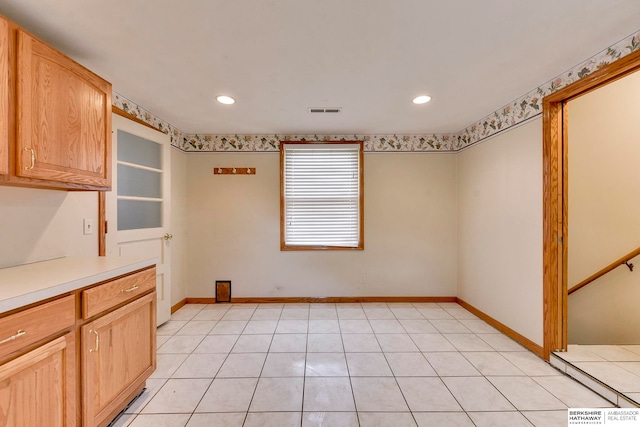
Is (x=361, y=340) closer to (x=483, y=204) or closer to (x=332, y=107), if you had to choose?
(x=483, y=204)

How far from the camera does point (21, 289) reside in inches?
41.9

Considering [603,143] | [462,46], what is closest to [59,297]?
[462,46]

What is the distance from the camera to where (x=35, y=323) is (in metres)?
1.04

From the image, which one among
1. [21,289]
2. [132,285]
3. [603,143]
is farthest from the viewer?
[603,143]

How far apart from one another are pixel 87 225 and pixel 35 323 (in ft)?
3.91

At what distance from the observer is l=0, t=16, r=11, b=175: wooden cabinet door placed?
1.16 m

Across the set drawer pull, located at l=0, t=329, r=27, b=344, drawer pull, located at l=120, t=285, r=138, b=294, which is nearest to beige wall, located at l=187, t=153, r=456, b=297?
drawer pull, located at l=120, t=285, r=138, b=294

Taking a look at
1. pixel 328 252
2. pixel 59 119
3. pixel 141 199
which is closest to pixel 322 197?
pixel 328 252

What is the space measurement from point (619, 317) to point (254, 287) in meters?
3.97

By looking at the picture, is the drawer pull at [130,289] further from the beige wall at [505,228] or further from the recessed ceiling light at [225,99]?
the beige wall at [505,228]

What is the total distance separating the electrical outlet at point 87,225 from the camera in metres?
1.95

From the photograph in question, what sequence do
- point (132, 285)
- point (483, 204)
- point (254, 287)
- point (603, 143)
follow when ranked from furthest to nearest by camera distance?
point (254, 287), point (483, 204), point (603, 143), point (132, 285)

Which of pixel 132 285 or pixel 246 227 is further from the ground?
pixel 246 227

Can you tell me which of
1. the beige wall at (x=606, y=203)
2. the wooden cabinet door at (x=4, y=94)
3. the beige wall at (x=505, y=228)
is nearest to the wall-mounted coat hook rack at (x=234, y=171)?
the wooden cabinet door at (x=4, y=94)
